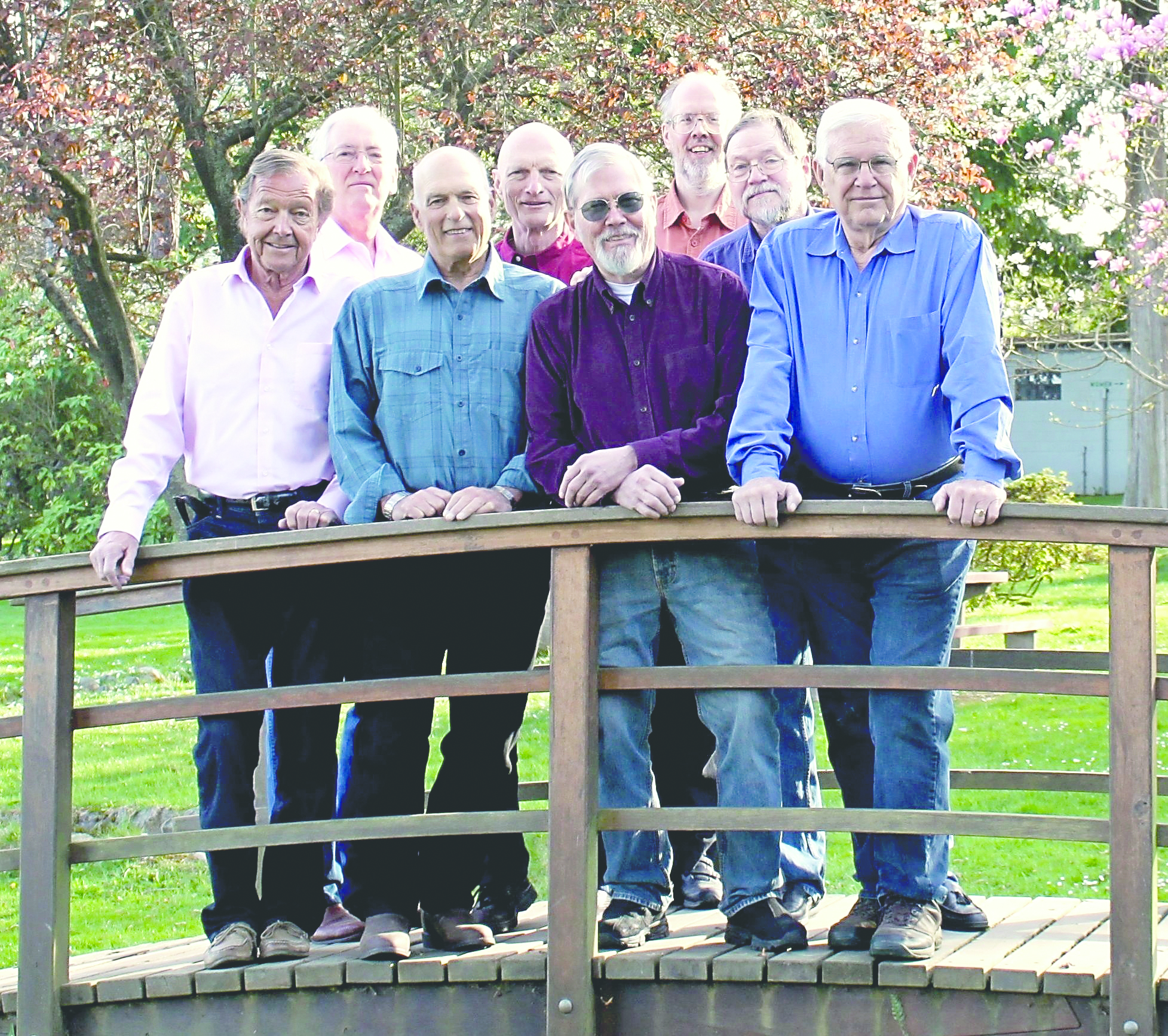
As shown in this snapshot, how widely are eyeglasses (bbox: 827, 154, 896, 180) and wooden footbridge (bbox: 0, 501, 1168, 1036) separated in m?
0.89

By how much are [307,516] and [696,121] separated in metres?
1.92

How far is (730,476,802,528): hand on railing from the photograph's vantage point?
4285 mm

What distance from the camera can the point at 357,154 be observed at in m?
5.57

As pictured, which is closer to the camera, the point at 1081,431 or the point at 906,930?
the point at 906,930

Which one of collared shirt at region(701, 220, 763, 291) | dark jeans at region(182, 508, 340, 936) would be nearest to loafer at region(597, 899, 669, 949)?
dark jeans at region(182, 508, 340, 936)

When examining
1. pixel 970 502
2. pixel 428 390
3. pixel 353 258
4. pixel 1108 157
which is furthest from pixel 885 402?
pixel 1108 157

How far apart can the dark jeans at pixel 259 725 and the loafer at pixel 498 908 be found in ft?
1.55

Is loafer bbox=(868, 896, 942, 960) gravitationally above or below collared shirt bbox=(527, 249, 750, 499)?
below

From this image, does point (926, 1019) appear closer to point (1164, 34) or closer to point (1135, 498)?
point (1164, 34)

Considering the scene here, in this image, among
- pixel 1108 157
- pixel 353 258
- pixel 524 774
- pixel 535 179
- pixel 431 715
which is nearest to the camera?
pixel 431 715

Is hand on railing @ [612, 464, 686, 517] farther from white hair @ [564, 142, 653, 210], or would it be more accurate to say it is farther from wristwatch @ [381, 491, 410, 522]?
white hair @ [564, 142, 653, 210]

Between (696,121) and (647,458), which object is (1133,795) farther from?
(696,121)

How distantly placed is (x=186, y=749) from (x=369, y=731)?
7593mm

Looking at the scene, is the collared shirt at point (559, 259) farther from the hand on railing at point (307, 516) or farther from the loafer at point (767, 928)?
the loafer at point (767, 928)
